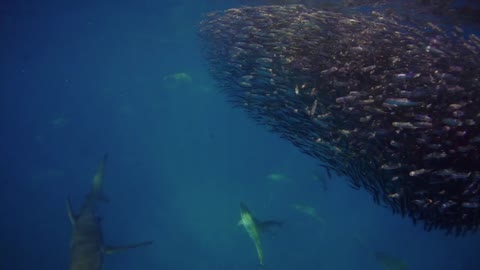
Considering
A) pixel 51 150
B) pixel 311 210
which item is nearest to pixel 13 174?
pixel 51 150

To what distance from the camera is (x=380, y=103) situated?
692 centimetres

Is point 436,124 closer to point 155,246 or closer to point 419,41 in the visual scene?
point 419,41

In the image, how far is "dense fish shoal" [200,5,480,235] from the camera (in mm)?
6242

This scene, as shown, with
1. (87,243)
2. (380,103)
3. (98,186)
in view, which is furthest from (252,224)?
(380,103)

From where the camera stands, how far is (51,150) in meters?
39.3

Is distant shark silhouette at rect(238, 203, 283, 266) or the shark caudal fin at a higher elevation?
the shark caudal fin

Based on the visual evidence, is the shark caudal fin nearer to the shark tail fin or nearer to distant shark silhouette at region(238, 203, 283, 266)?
the shark tail fin

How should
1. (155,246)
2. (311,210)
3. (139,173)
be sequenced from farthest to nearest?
(139,173) < (155,246) < (311,210)

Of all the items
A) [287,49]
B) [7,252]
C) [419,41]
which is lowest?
[7,252]

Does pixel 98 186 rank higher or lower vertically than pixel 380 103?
lower

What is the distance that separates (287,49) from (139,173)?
28.0 metres

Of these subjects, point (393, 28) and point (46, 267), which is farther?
point (46, 267)

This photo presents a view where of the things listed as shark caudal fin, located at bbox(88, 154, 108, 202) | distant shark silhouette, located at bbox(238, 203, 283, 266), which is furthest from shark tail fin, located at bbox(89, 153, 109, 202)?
distant shark silhouette, located at bbox(238, 203, 283, 266)

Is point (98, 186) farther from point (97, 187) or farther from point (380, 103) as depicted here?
point (380, 103)
